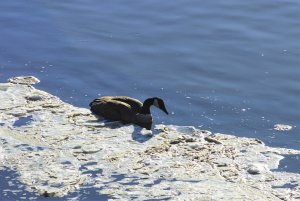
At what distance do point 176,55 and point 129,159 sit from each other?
524 centimetres

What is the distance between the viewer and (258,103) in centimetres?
1509

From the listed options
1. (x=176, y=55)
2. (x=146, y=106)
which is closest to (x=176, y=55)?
(x=176, y=55)

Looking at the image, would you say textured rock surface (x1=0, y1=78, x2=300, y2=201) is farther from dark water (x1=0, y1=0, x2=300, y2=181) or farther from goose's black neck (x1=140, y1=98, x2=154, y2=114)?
dark water (x1=0, y1=0, x2=300, y2=181)

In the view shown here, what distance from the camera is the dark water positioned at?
49.0 ft

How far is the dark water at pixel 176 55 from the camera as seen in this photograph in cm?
1493

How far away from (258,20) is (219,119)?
5.73 m

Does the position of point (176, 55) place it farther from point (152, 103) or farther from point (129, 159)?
point (129, 159)

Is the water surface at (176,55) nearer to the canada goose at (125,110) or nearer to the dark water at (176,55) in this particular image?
the dark water at (176,55)

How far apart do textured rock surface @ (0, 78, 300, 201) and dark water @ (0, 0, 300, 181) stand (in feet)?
2.08

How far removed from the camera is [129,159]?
1281 cm

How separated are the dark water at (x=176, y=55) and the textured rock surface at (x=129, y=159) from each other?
0.63 meters

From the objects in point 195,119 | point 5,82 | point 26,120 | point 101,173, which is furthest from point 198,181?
point 5,82

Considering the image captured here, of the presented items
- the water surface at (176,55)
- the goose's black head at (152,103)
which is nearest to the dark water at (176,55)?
the water surface at (176,55)

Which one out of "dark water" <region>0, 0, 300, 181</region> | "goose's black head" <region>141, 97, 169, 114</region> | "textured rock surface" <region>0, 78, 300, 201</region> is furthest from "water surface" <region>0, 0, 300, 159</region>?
"textured rock surface" <region>0, 78, 300, 201</region>
